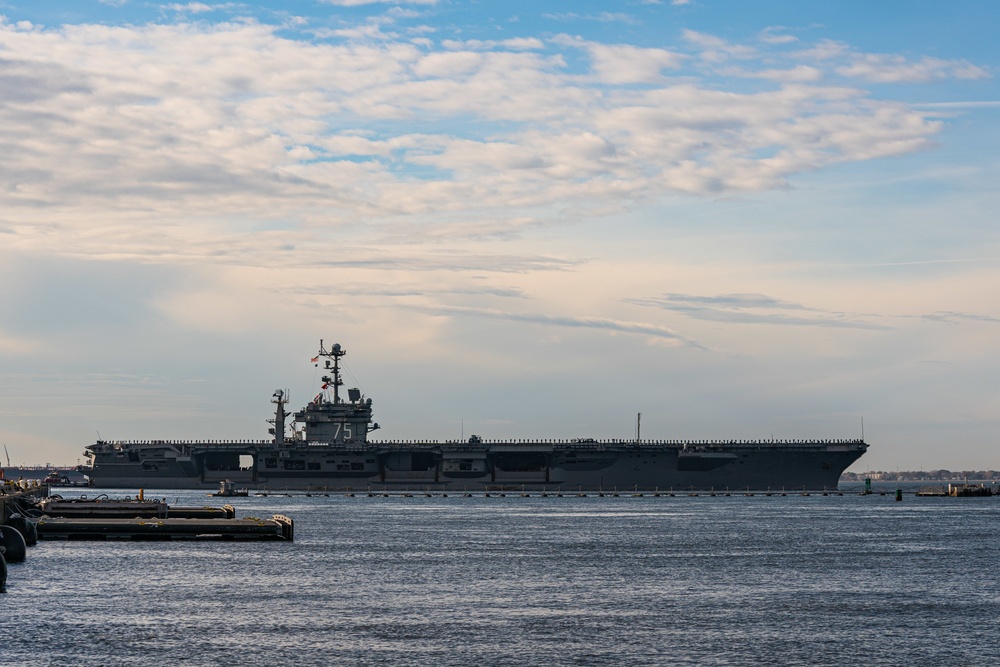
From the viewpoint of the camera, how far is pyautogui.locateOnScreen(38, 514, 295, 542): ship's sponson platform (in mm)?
51812

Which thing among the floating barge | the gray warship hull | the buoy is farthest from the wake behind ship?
the buoy

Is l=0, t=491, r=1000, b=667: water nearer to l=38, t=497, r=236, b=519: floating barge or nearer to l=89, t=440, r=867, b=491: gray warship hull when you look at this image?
l=38, t=497, r=236, b=519: floating barge

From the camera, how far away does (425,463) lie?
382 ft

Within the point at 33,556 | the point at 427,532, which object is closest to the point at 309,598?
the point at 33,556

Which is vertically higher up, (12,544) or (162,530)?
(12,544)

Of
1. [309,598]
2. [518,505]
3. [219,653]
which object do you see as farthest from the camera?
[518,505]

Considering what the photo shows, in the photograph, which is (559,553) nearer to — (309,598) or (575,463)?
(309,598)

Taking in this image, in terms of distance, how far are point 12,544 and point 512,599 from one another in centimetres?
1715

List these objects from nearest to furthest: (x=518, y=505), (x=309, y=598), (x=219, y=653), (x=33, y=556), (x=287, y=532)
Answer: (x=219, y=653) < (x=309, y=598) < (x=33, y=556) < (x=287, y=532) < (x=518, y=505)

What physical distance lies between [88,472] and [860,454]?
239ft

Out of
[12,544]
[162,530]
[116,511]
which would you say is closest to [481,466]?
[116,511]

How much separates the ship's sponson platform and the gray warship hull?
199ft

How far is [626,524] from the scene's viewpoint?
6625cm

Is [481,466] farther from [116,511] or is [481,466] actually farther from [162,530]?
[162,530]
